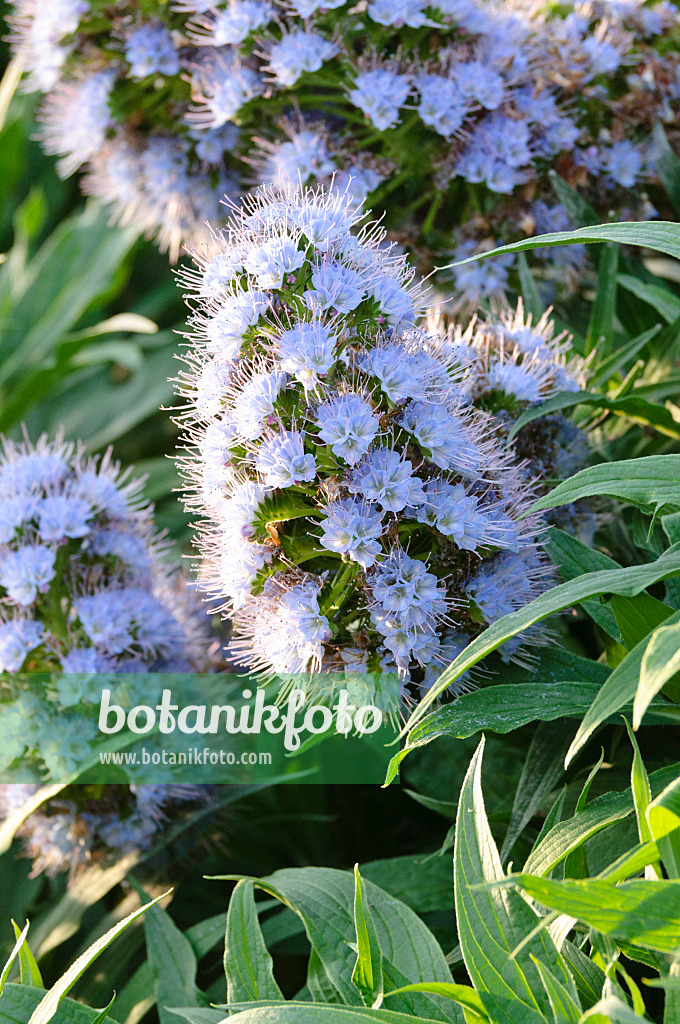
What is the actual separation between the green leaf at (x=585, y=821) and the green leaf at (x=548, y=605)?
0.37 feet

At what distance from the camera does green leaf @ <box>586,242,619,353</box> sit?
895 millimetres

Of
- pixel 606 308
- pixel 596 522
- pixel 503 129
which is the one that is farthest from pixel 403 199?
pixel 596 522

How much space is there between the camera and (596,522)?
2.41ft

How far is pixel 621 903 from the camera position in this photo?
0.39 m

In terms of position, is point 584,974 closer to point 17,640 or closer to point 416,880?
point 416,880

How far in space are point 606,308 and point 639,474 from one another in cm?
44

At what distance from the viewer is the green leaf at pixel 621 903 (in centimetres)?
39

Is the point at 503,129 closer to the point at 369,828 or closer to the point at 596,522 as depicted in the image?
the point at 596,522

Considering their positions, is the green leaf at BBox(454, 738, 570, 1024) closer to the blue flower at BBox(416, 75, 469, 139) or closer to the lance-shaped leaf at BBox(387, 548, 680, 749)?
the lance-shaped leaf at BBox(387, 548, 680, 749)

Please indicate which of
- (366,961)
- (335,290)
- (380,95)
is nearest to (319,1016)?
(366,961)

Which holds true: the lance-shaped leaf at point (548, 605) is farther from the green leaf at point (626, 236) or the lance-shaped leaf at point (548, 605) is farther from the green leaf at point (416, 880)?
the green leaf at point (416, 880)

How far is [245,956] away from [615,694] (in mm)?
314

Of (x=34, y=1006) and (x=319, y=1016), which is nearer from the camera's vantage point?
(x=319, y=1016)

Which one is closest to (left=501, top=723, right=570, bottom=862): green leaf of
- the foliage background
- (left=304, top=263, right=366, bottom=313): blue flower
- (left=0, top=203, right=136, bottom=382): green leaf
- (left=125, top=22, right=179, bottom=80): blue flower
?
the foliage background
